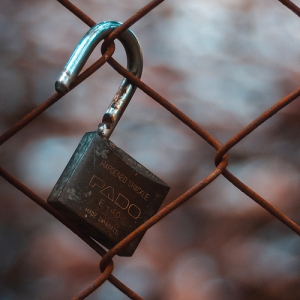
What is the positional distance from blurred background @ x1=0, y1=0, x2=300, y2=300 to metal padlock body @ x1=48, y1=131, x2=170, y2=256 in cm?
98

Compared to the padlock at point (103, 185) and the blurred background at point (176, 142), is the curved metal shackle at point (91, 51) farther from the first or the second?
the blurred background at point (176, 142)

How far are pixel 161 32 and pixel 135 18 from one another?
54.7 inches

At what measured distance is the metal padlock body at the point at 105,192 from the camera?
51cm

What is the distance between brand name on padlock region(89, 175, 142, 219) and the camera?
523 millimetres

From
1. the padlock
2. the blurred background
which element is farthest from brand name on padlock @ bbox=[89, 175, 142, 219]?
the blurred background

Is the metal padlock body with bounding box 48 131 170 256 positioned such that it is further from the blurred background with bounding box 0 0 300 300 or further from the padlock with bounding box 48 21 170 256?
the blurred background with bounding box 0 0 300 300

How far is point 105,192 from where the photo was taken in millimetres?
529

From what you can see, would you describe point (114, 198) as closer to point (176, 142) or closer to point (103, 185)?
point (103, 185)

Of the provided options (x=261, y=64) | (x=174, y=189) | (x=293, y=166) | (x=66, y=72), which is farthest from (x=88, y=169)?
(x=261, y=64)

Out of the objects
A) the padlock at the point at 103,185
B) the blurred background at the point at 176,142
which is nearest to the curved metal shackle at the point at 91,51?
the padlock at the point at 103,185

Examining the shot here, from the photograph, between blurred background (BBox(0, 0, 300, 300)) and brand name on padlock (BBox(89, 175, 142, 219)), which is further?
blurred background (BBox(0, 0, 300, 300))

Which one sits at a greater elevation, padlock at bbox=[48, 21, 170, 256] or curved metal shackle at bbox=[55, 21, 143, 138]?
curved metal shackle at bbox=[55, 21, 143, 138]

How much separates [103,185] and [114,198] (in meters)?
0.02

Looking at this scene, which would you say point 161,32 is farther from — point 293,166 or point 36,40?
point 293,166
